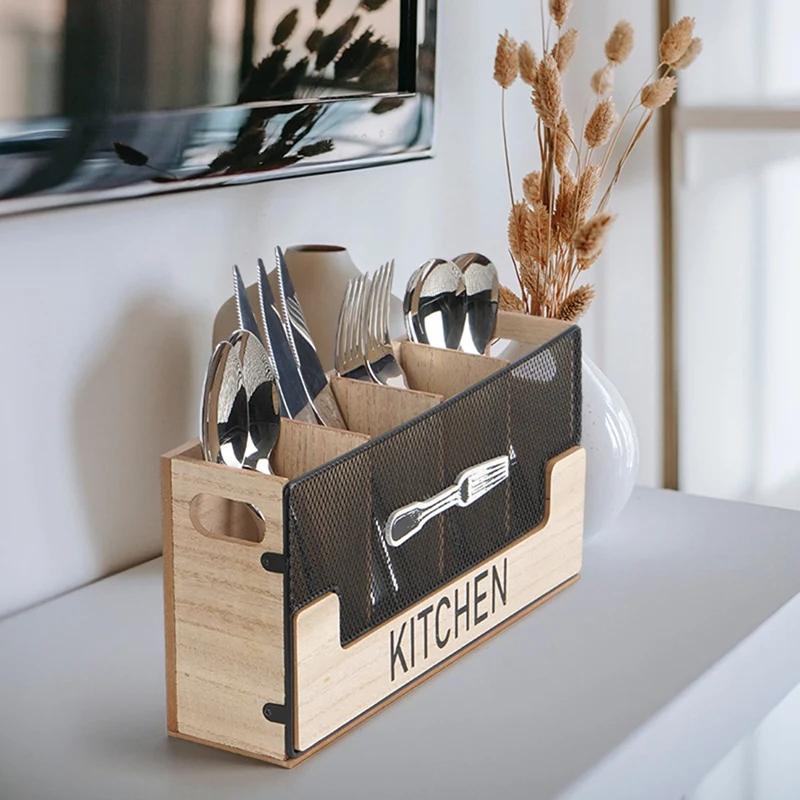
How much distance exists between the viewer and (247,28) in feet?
3.24

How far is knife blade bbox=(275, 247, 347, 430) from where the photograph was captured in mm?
874

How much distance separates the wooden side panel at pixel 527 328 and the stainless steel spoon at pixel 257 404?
0.93 feet

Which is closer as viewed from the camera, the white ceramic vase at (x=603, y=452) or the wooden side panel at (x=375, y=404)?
the wooden side panel at (x=375, y=404)

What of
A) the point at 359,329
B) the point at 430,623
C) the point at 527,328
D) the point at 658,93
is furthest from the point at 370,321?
the point at 658,93

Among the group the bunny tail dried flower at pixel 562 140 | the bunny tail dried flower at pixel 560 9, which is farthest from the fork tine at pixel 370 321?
the bunny tail dried flower at pixel 560 9

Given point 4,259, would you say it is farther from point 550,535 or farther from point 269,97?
point 550,535

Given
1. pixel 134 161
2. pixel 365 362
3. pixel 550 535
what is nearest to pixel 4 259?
pixel 134 161

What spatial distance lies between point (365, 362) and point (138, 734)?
0.31m

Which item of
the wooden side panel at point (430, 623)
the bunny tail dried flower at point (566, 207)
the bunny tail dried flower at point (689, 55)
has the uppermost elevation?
the bunny tail dried flower at point (689, 55)

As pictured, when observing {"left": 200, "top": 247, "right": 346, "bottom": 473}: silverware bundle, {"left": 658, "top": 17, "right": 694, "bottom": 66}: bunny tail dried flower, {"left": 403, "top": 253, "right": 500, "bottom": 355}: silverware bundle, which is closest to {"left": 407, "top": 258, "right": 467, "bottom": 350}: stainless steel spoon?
{"left": 403, "top": 253, "right": 500, "bottom": 355}: silverware bundle

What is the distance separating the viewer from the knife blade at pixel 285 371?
86cm

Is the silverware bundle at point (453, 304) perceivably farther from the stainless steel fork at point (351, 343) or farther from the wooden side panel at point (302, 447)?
the wooden side panel at point (302, 447)

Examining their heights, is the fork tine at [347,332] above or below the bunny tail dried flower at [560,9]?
below

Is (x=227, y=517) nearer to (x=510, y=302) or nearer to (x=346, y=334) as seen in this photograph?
(x=346, y=334)
